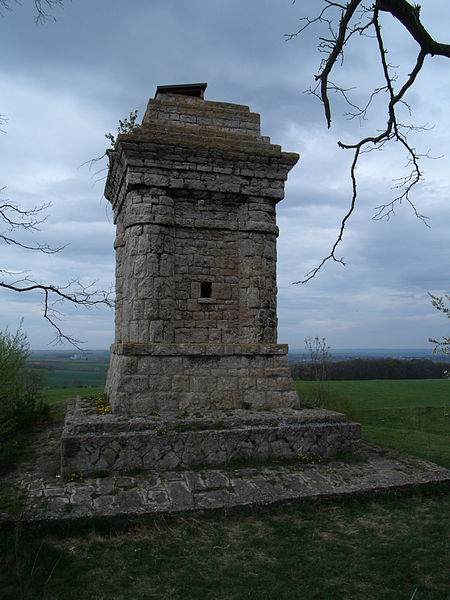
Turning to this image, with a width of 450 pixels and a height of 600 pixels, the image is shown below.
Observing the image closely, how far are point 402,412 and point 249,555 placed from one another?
1473cm

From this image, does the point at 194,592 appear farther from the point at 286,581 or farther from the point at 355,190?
the point at 355,190

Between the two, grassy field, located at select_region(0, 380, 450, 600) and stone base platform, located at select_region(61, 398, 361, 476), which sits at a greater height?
stone base platform, located at select_region(61, 398, 361, 476)

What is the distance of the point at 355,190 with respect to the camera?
491cm

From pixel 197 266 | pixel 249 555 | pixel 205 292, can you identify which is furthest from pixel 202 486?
pixel 197 266

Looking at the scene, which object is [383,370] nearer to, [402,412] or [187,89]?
[402,412]

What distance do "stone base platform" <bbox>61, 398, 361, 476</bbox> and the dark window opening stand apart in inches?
86.0

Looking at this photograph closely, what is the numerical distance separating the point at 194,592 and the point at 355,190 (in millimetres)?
4013

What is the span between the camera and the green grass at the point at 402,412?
35.9ft

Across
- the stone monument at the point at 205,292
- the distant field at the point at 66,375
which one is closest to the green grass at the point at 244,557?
the stone monument at the point at 205,292

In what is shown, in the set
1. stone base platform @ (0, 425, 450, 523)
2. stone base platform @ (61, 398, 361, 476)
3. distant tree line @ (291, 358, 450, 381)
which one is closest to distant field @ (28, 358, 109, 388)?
stone base platform @ (61, 398, 361, 476)

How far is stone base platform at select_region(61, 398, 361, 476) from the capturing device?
7090mm

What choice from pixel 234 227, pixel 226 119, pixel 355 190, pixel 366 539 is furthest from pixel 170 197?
pixel 366 539

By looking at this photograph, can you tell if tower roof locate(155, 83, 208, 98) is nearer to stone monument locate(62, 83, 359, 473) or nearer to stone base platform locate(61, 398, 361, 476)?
stone monument locate(62, 83, 359, 473)

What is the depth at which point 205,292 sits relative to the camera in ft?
30.4
